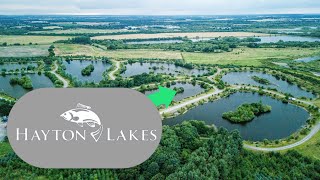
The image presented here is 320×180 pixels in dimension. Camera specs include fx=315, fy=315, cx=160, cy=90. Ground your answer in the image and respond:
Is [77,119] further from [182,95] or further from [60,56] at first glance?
[60,56]

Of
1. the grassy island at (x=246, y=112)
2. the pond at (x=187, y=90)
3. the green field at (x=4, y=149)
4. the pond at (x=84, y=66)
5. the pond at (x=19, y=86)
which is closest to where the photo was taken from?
the green field at (x=4, y=149)

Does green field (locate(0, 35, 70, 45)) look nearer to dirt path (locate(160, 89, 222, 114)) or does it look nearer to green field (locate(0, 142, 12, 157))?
dirt path (locate(160, 89, 222, 114))

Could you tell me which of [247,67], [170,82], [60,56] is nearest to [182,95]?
[170,82]

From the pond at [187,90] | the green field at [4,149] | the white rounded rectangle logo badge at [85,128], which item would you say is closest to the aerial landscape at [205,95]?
the green field at [4,149]

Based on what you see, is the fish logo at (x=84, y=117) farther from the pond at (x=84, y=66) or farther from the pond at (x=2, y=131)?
the pond at (x=84, y=66)

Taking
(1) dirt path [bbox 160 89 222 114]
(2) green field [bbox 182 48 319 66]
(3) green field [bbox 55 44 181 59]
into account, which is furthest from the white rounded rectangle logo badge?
(3) green field [bbox 55 44 181 59]

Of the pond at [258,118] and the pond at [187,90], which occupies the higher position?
the pond at [187,90]
